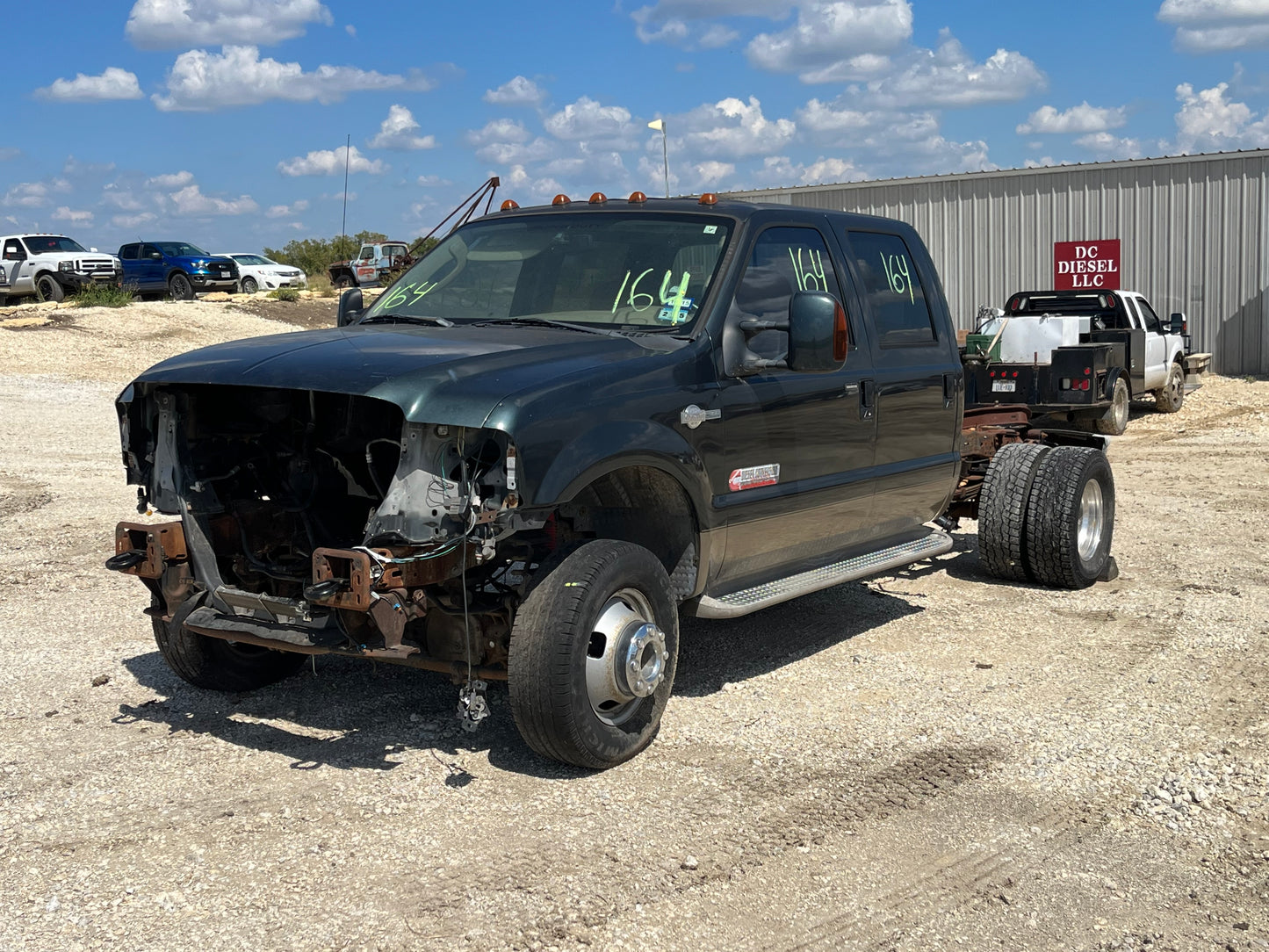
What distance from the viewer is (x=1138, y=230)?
2450cm

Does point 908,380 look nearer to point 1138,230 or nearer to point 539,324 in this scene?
point 539,324

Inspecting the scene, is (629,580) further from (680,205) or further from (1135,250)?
(1135,250)

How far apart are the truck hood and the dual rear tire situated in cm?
344

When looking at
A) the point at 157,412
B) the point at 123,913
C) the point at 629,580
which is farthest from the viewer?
the point at 157,412

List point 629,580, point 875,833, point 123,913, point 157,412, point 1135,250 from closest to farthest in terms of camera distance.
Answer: point 123,913 < point 875,833 < point 629,580 < point 157,412 < point 1135,250

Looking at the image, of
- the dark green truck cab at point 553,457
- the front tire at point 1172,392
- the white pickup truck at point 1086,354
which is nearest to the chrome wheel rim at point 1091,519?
the dark green truck cab at point 553,457

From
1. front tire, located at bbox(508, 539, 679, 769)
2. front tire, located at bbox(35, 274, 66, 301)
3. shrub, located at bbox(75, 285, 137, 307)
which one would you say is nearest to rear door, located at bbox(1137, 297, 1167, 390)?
front tire, located at bbox(508, 539, 679, 769)

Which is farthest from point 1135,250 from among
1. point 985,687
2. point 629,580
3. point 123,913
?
point 123,913

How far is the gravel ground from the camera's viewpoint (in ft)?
11.9

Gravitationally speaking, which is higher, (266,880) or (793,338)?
(793,338)

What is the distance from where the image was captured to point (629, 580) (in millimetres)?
4645

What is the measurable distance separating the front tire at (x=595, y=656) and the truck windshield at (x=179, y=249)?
3101 cm

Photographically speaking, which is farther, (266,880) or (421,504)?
(421,504)

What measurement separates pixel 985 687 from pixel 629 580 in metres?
2.01
